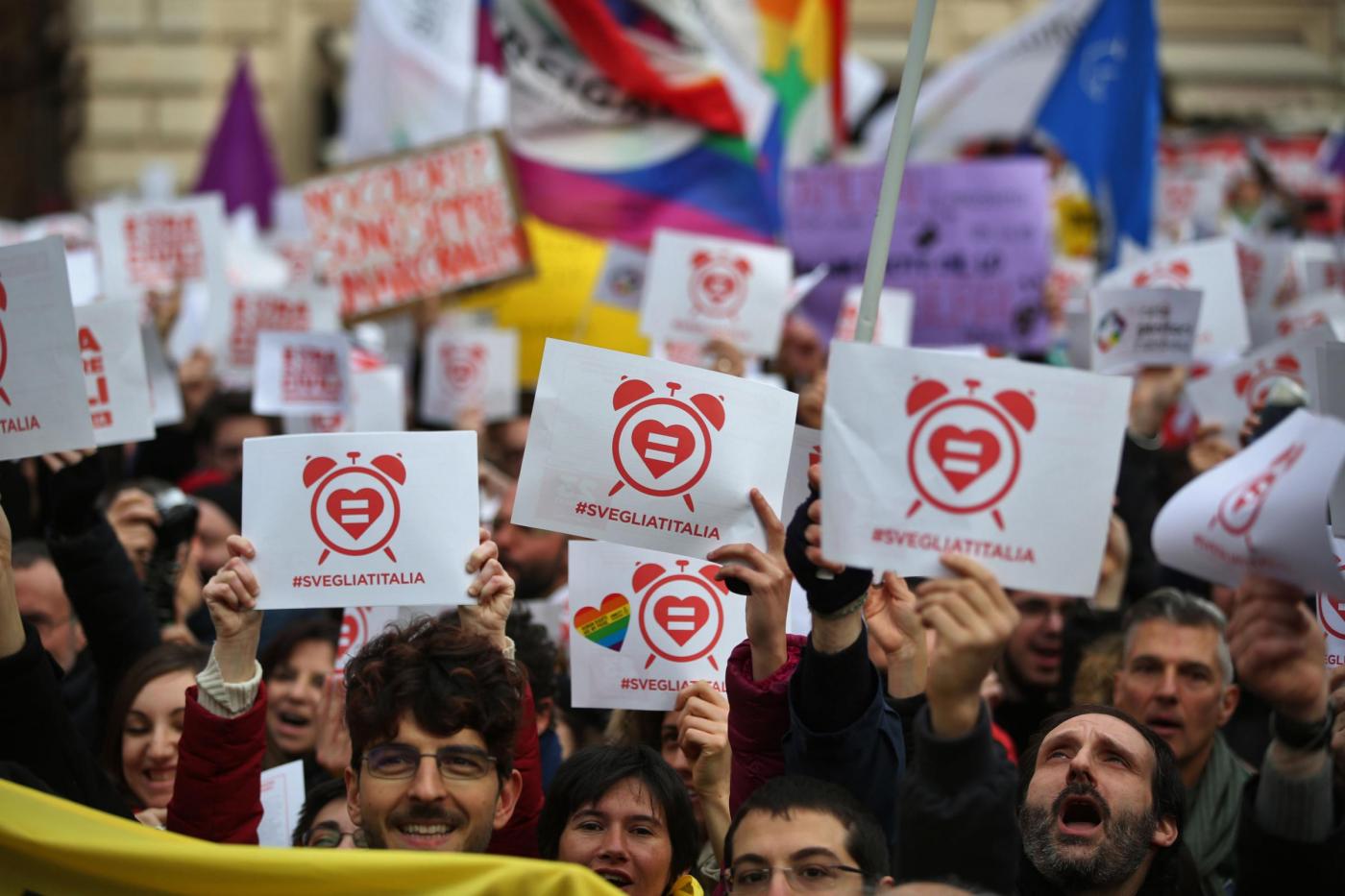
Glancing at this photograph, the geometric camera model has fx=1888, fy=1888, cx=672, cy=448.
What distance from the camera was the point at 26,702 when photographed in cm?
339

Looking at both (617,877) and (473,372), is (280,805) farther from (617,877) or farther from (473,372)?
(473,372)

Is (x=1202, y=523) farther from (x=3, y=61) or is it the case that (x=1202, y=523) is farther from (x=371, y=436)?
(x=3, y=61)

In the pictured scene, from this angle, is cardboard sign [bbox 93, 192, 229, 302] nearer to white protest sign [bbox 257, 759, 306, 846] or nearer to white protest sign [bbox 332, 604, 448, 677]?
white protest sign [bbox 332, 604, 448, 677]

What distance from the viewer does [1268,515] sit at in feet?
10.9

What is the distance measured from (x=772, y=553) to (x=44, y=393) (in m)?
1.56

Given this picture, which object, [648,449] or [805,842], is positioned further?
[648,449]

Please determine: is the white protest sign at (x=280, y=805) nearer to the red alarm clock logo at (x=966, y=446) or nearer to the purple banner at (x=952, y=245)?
the red alarm clock logo at (x=966, y=446)

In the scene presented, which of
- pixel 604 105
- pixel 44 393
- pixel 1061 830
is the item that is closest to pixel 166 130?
pixel 604 105

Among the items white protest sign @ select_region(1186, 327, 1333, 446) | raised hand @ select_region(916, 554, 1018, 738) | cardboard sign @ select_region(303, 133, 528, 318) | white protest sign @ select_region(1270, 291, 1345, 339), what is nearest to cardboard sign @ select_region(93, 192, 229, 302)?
cardboard sign @ select_region(303, 133, 528, 318)

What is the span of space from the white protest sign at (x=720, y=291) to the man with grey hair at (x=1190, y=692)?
2.77m

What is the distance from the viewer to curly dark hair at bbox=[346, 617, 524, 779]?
3369 mm

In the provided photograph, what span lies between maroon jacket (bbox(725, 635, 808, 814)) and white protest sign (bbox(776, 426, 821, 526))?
1.40 feet

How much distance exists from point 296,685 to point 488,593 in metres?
1.23

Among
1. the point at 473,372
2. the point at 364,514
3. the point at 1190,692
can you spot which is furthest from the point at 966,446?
the point at 473,372
